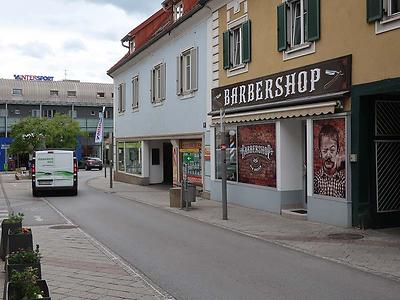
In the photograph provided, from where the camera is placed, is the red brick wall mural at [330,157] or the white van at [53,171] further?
the white van at [53,171]

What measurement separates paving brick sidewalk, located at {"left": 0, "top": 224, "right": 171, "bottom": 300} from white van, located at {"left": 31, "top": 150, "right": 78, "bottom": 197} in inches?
497

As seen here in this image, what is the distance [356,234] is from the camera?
37.5 feet

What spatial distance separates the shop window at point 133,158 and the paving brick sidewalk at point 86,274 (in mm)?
19293

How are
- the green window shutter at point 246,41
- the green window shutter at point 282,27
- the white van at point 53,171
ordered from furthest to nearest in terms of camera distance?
the white van at point 53,171
the green window shutter at point 246,41
the green window shutter at point 282,27

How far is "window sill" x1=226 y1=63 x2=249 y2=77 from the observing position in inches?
682

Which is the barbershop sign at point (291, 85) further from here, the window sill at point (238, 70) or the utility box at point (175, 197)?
the utility box at point (175, 197)

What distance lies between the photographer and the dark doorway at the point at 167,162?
99.8 ft

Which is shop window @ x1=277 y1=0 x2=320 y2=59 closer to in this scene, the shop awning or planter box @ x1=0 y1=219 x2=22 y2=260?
the shop awning

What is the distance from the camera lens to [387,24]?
1108cm

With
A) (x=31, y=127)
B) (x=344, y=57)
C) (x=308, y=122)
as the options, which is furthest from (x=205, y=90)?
(x=31, y=127)

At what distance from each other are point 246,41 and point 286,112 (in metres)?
3.71

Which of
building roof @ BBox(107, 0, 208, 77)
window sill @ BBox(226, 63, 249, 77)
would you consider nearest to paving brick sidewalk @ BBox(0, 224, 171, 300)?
window sill @ BBox(226, 63, 249, 77)

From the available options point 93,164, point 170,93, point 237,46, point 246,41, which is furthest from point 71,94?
point 246,41

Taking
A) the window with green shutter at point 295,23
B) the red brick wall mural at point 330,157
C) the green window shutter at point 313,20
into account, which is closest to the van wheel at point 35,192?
the window with green shutter at point 295,23
